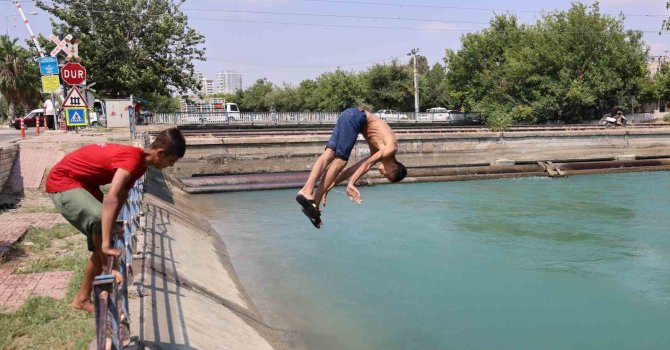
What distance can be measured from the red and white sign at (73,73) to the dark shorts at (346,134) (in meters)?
16.3

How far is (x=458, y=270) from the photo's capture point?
480 inches

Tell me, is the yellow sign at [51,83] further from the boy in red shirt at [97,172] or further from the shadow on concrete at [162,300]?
the boy in red shirt at [97,172]

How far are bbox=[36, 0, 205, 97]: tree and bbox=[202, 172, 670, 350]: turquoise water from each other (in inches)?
866

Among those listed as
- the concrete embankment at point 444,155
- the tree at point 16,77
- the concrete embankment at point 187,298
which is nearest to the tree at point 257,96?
the tree at point 16,77

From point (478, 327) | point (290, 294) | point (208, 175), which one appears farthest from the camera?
point (208, 175)

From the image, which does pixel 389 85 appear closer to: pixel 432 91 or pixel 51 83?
pixel 432 91

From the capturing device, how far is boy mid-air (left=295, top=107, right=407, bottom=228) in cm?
621

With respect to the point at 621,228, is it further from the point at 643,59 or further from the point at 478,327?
the point at 643,59

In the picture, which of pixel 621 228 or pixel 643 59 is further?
pixel 643 59

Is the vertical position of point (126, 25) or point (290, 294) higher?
point (126, 25)

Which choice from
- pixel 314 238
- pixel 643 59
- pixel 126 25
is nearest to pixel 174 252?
pixel 314 238

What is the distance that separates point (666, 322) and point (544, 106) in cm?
3960

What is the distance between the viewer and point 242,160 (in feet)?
81.1

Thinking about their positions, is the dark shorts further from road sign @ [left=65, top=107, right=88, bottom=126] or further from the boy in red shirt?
road sign @ [left=65, top=107, right=88, bottom=126]
